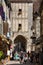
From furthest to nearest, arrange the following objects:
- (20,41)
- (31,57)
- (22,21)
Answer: (20,41) < (22,21) < (31,57)

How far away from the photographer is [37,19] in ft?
149

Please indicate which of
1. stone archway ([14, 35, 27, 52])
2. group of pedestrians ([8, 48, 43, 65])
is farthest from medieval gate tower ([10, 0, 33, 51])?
group of pedestrians ([8, 48, 43, 65])

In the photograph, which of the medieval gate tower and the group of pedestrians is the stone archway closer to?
the medieval gate tower

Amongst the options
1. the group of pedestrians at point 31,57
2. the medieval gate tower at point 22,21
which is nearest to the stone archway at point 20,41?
the medieval gate tower at point 22,21

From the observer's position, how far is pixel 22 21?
53.2m

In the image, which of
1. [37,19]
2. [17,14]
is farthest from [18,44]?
[37,19]

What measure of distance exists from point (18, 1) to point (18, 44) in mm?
11198

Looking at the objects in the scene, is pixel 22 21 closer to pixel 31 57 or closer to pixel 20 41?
pixel 20 41

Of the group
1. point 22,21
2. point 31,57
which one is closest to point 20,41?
point 22,21

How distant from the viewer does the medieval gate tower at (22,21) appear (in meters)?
52.3

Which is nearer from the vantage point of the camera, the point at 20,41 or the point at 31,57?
the point at 31,57

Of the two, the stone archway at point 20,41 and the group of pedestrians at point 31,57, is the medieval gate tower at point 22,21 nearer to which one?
the stone archway at point 20,41

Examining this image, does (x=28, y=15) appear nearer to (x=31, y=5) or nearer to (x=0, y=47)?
(x=31, y=5)

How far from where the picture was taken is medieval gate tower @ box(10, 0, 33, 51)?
52.3 metres
